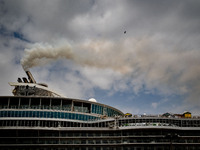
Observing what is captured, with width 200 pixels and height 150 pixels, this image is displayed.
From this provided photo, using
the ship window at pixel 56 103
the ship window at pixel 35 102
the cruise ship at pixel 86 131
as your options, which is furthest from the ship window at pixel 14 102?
the ship window at pixel 56 103

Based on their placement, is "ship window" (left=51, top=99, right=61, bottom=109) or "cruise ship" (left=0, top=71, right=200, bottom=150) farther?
"ship window" (left=51, top=99, right=61, bottom=109)

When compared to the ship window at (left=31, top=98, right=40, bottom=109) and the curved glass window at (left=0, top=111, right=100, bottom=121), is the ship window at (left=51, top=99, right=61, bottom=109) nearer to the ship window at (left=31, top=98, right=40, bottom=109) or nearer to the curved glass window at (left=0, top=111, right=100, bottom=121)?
the ship window at (left=31, top=98, right=40, bottom=109)

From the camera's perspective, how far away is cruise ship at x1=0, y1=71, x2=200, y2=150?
74.0 m

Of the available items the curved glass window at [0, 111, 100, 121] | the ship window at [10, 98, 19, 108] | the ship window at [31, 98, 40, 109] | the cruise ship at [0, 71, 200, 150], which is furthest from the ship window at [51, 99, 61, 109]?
the ship window at [10, 98, 19, 108]

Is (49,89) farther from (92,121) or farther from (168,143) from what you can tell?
(168,143)

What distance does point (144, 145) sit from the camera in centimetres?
7319

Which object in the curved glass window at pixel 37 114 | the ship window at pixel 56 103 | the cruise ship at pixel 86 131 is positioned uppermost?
the ship window at pixel 56 103

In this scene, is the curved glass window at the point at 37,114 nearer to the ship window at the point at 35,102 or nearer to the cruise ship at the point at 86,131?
the cruise ship at the point at 86,131

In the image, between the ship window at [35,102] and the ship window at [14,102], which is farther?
the ship window at [35,102]

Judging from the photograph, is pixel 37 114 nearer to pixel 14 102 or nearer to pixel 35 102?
pixel 35 102

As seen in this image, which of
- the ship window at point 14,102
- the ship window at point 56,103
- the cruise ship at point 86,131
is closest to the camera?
the cruise ship at point 86,131

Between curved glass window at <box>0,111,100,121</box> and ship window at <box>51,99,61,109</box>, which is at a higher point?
ship window at <box>51,99,61,109</box>

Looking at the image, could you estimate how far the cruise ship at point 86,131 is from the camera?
7400cm

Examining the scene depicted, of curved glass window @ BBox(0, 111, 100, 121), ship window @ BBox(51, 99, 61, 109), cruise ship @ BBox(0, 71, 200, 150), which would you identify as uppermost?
ship window @ BBox(51, 99, 61, 109)
